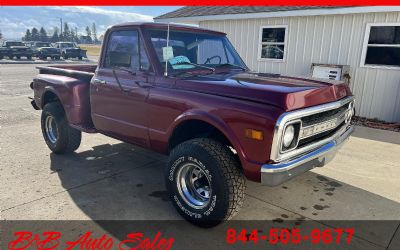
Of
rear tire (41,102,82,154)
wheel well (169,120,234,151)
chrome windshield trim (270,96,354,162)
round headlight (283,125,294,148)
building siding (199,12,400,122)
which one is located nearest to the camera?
chrome windshield trim (270,96,354,162)

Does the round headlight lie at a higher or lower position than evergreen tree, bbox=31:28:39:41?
lower

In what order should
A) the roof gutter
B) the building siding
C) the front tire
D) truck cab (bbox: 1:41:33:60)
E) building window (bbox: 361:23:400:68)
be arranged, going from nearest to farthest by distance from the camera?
1. the front tire
2. the roof gutter
3. building window (bbox: 361:23:400:68)
4. the building siding
5. truck cab (bbox: 1:41:33:60)

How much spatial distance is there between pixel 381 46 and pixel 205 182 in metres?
7.08

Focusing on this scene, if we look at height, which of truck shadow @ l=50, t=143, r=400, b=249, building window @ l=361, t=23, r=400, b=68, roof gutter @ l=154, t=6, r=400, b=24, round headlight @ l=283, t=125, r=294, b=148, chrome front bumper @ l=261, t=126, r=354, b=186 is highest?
roof gutter @ l=154, t=6, r=400, b=24

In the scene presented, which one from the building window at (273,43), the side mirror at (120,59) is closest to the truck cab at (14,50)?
the building window at (273,43)

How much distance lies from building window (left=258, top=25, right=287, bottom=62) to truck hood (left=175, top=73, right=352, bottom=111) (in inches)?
256

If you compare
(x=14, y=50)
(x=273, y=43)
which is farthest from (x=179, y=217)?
(x=14, y=50)

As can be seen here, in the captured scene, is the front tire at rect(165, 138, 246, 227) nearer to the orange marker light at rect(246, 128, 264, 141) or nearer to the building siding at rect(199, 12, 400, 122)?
the orange marker light at rect(246, 128, 264, 141)

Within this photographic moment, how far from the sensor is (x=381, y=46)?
809 cm

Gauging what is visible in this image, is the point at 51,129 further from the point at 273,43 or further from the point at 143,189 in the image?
the point at 273,43

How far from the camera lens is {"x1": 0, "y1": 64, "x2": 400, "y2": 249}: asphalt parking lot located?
341cm

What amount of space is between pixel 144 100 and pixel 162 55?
1.86ft

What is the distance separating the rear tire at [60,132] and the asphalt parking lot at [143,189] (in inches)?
5.9

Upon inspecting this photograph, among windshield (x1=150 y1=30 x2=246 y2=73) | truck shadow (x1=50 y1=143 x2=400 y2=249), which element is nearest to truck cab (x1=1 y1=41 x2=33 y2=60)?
truck shadow (x1=50 y1=143 x2=400 y2=249)
